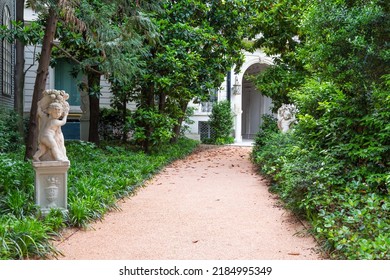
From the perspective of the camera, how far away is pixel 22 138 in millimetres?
11281

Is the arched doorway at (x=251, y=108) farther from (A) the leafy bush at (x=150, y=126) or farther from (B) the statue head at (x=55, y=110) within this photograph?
(B) the statue head at (x=55, y=110)

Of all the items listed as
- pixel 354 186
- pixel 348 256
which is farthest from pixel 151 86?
pixel 348 256

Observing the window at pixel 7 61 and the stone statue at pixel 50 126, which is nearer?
the stone statue at pixel 50 126

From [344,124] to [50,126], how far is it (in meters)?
4.25

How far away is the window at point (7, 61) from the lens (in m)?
14.0

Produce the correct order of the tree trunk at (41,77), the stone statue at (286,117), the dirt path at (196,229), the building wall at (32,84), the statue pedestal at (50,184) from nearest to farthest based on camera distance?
1. the dirt path at (196,229)
2. the statue pedestal at (50,184)
3. the tree trunk at (41,77)
4. the stone statue at (286,117)
5. the building wall at (32,84)

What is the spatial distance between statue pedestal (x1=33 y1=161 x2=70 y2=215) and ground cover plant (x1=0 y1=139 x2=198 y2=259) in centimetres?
13

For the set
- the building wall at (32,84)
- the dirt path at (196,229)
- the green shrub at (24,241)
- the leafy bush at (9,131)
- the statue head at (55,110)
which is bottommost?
the dirt path at (196,229)

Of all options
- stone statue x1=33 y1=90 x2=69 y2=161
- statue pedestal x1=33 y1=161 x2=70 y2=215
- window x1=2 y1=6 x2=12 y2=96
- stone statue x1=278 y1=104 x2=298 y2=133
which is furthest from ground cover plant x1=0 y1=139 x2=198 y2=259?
window x1=2 y1=6 x2=12 y2=96

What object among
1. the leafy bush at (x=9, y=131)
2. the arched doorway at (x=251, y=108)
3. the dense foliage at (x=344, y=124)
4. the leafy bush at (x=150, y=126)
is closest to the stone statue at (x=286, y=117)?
the leafy bush at (x=150, y=126)

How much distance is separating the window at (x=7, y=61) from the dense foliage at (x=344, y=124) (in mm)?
11309

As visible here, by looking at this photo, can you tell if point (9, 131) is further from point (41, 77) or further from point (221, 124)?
point (221, 124)

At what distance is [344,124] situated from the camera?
6031 mm
